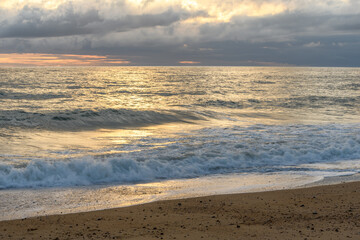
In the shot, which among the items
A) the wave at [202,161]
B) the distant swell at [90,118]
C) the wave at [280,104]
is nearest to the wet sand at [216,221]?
the wave at [202,161]

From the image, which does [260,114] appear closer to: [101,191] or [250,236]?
[101,191]

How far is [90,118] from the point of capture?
21.8 metres

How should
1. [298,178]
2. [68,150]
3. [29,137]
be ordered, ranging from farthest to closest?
1. [29,137]
2. [68,150]
3. [298,178]

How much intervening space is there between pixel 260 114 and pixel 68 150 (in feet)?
53.0

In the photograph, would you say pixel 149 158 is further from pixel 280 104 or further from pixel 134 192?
pixel 280 104

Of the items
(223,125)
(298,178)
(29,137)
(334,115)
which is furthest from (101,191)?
(334,115)

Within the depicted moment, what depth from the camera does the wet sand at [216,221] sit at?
5531 millimetres

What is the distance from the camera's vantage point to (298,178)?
31.5ft

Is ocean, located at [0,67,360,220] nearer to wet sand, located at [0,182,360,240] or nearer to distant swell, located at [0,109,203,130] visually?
distant swell, located at [0,109,203,130]

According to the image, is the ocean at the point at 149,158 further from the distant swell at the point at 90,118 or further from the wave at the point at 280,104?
the wave at the point at 280,104

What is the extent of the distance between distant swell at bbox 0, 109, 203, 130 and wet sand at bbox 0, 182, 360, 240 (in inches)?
531

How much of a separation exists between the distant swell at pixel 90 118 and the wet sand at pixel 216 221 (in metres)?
13.5

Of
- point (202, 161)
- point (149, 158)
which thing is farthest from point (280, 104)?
point (149, 158)

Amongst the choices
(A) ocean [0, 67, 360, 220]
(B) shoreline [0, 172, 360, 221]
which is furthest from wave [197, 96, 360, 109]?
(B) shoreline [0, 172, 360, 221]
